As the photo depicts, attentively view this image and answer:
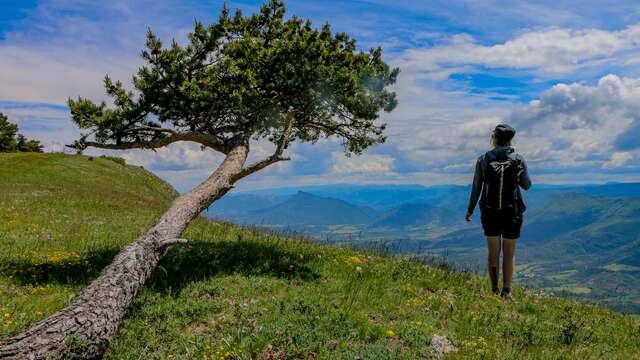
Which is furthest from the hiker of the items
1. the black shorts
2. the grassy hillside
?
the grassy hillside

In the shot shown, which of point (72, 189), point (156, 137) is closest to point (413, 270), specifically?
point (156, 137)

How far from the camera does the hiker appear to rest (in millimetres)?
11781

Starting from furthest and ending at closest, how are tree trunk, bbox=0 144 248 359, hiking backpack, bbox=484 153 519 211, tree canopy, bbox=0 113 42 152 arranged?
tree canopy, bbox=0 113 42 152 < hiking backpack, bbox=484 153 519 211 < tree trunk, bbox=0 144 248 359

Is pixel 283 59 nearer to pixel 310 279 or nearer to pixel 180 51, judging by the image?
pixel 180 51

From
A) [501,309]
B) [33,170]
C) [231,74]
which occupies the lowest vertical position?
[501,309]

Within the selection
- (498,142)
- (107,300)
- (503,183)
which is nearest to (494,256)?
(503,183)

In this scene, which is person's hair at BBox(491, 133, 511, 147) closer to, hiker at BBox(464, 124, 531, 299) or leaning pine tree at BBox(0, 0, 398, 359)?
hiker at BBox(464, 124, 531, 299)

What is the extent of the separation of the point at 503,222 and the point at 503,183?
3.53 feet

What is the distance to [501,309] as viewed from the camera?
11688mm

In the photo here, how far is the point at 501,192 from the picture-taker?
11836mm

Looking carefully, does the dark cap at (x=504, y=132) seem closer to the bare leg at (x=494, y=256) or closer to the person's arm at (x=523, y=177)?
the person's arm at (x=523, y=177)

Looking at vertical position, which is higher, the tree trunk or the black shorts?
the black shorts

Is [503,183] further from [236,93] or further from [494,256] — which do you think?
[236,93]

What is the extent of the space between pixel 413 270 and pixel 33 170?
3820 centimetres
